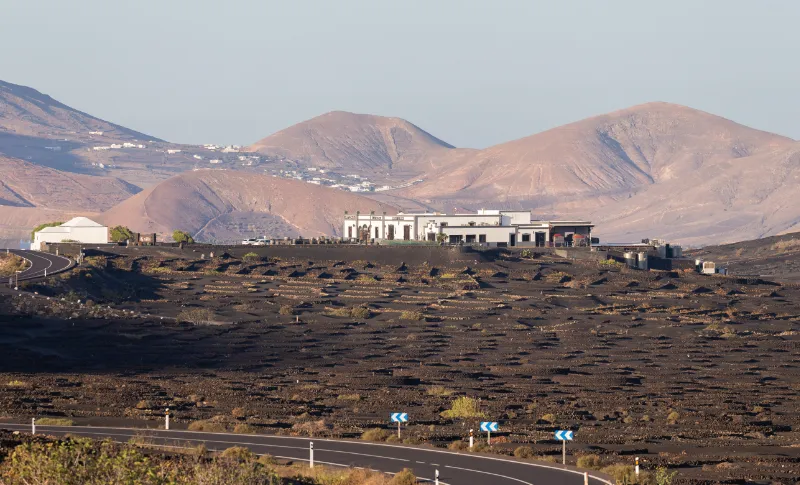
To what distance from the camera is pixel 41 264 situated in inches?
4122

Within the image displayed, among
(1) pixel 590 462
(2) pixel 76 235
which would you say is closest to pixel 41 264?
(2) pixel 76 235

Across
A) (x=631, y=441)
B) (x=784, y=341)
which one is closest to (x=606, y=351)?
(x=784, y=341)

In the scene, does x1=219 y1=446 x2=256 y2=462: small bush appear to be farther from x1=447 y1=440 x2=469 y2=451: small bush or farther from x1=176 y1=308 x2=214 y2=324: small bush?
x1=176 y1=308 x2=214 y2=324: small bush

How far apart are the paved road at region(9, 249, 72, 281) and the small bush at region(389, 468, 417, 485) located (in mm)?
64190

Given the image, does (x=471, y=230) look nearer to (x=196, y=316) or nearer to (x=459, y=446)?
(x=196, y=316)

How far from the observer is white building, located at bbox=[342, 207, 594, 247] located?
5595 inches

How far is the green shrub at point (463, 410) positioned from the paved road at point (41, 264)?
160 feet

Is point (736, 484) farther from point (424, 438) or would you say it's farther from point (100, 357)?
point (100, 357)

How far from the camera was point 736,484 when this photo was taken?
34.8m

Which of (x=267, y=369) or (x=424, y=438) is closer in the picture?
(x=424, y=438)

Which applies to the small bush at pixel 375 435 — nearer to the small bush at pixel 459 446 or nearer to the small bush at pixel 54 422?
the small bush at pixel 459 446

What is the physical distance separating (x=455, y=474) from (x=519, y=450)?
4.20 meters

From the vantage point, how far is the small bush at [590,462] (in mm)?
36281

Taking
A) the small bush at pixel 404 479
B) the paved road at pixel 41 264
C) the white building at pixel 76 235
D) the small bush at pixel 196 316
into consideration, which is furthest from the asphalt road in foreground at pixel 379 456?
the white building at pixel 76 235
